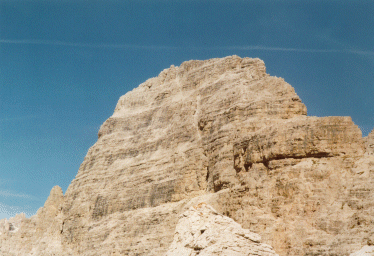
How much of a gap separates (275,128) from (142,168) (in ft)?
87.3

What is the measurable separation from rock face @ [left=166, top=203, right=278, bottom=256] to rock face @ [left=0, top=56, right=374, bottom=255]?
12303 mm

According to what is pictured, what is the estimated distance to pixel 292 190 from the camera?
52031mm

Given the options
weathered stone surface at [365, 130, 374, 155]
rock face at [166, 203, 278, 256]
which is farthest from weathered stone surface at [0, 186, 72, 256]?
rock face at [166, 203, 278, 256]

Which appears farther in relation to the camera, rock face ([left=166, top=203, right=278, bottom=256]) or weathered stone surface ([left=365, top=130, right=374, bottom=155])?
weathered stone surface ([left=365, top=130, right=374, bottom=155])

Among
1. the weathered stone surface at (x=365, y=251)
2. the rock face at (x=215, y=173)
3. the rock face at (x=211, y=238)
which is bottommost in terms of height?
the rock face at (x=211, y=238)

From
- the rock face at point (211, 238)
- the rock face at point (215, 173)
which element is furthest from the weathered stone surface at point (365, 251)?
the rock face at point (211, 238)

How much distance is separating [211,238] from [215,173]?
31.5m

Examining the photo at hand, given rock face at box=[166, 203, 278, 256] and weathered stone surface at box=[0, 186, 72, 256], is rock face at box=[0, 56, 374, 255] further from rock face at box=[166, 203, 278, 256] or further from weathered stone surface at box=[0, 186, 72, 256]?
rock face at box=[166, 203, 278, 256]

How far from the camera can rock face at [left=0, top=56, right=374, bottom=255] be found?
163 feet

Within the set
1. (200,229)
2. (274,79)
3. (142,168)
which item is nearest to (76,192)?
(142,168)

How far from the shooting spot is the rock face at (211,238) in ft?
106

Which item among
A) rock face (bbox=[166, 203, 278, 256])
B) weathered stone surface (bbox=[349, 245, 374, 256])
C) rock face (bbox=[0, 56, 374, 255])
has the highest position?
rock face (bbox=[0, 56, 374, 255])

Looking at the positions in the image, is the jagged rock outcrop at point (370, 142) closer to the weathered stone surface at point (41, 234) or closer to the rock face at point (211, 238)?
the rock face at point (211, 238)

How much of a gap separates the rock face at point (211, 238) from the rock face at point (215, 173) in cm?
1230
